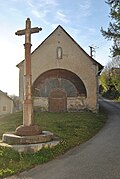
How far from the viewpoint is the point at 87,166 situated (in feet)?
26.3

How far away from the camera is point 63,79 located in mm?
29172

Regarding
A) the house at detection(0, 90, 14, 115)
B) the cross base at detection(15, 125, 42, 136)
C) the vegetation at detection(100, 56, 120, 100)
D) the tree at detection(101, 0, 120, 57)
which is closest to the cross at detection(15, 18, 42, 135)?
the cross base at detection(15, 125, 42, 136)

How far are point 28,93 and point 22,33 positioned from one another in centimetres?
258

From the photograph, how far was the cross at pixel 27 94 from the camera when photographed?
35.6ft

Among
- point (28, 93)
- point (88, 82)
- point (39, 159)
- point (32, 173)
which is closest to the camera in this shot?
point (32, 173)

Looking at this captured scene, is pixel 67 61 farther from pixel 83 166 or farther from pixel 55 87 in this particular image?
pixel 83 166

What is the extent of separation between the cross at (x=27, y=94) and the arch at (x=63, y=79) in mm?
17289

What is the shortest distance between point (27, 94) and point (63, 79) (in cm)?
1801

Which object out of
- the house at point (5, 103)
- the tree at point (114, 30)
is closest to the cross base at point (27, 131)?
the tree at point (114, 30)

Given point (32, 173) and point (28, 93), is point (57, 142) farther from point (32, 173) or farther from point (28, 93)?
point (32, 173)

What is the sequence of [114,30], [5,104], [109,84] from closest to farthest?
[114,30]
[5,104]
[109,84]

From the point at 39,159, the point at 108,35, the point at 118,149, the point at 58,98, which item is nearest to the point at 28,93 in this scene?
the point at 39,159

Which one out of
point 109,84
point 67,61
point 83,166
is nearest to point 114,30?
point 67,61

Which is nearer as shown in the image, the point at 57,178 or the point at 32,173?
the point at 57,178
